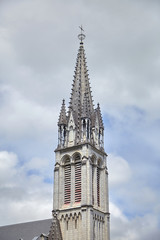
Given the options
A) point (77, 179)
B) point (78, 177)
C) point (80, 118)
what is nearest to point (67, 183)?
point (77, 179)

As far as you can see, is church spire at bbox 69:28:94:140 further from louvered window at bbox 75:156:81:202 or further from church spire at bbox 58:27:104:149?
louvered window at bbox 75:156:81:202

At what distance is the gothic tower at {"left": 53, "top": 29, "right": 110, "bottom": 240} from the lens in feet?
187

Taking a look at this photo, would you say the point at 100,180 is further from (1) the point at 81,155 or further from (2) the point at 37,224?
(2) the point at 37,224

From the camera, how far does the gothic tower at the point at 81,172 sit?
187 ft

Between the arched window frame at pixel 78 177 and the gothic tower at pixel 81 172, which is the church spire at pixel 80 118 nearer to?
the gothic tower at pixel 81 172

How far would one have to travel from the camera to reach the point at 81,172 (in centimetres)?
5928

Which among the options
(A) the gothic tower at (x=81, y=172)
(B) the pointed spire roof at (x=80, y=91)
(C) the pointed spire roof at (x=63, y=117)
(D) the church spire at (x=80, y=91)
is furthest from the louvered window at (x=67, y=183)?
(B) the pointed spire roof at (x=80, y=91)

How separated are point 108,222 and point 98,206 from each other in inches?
102

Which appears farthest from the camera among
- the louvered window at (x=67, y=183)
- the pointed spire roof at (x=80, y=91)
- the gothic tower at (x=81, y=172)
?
the pointed spire roof at (x=80, y=91)

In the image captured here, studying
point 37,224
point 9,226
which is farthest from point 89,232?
point 9,226

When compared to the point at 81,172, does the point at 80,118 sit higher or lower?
higher

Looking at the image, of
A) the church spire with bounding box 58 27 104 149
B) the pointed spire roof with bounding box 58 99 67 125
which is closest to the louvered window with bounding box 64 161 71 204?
the church spire with bounding box 58 27 104 149

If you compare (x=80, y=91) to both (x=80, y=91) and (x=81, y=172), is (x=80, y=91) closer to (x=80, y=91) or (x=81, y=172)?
(x=80, y=91)

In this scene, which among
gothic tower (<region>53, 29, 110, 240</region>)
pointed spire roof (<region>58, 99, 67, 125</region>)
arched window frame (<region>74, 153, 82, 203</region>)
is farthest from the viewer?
pointed spire roof (<region>58, 99, 67, 125</region>)
